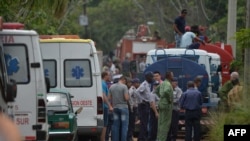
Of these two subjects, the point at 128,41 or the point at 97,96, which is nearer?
the point at 97,96

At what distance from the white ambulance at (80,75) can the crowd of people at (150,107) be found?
2.08 feet

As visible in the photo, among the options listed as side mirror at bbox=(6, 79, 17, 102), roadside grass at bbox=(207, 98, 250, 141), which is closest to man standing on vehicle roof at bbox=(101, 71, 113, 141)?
roadside grass at bbox=(207, 98, 250, 141)

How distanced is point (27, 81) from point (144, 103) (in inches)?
303

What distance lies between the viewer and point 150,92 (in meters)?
20.0

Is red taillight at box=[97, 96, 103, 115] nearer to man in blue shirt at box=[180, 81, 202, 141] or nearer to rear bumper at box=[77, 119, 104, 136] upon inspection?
rear bumper at box=[77, 119, 104, 136]

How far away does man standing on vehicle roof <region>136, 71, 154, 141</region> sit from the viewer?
1988 cm

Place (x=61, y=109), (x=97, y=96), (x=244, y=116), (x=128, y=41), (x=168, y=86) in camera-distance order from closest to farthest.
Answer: (x=244, y=116) < (x=61, y=109) < (x=97, y=96) < (x=168, y=86) < (x=128, y=41)

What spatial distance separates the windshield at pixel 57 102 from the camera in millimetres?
15453

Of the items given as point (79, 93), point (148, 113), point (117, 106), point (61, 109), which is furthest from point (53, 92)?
point (148, 113)

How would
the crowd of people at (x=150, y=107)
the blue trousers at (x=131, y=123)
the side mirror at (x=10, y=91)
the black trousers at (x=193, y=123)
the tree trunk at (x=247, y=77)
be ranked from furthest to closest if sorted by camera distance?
1. the blue trousers at (x=131, y=123)
2. the black trousers at (x=193, y=123)
3. the crowd of people at (x=150, y=107)
4. the tree trunk at (x=247, y=77)
5. the side mirror at (x=10, y=91)

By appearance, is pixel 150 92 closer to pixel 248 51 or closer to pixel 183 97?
pixel 183 97

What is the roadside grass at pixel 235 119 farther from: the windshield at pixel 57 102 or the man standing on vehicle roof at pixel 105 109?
the man standing on vehicle roof at pixel 105 109

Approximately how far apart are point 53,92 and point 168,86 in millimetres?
4011

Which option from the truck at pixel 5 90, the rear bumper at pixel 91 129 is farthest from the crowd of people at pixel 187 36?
the truck at pixel 5 90
